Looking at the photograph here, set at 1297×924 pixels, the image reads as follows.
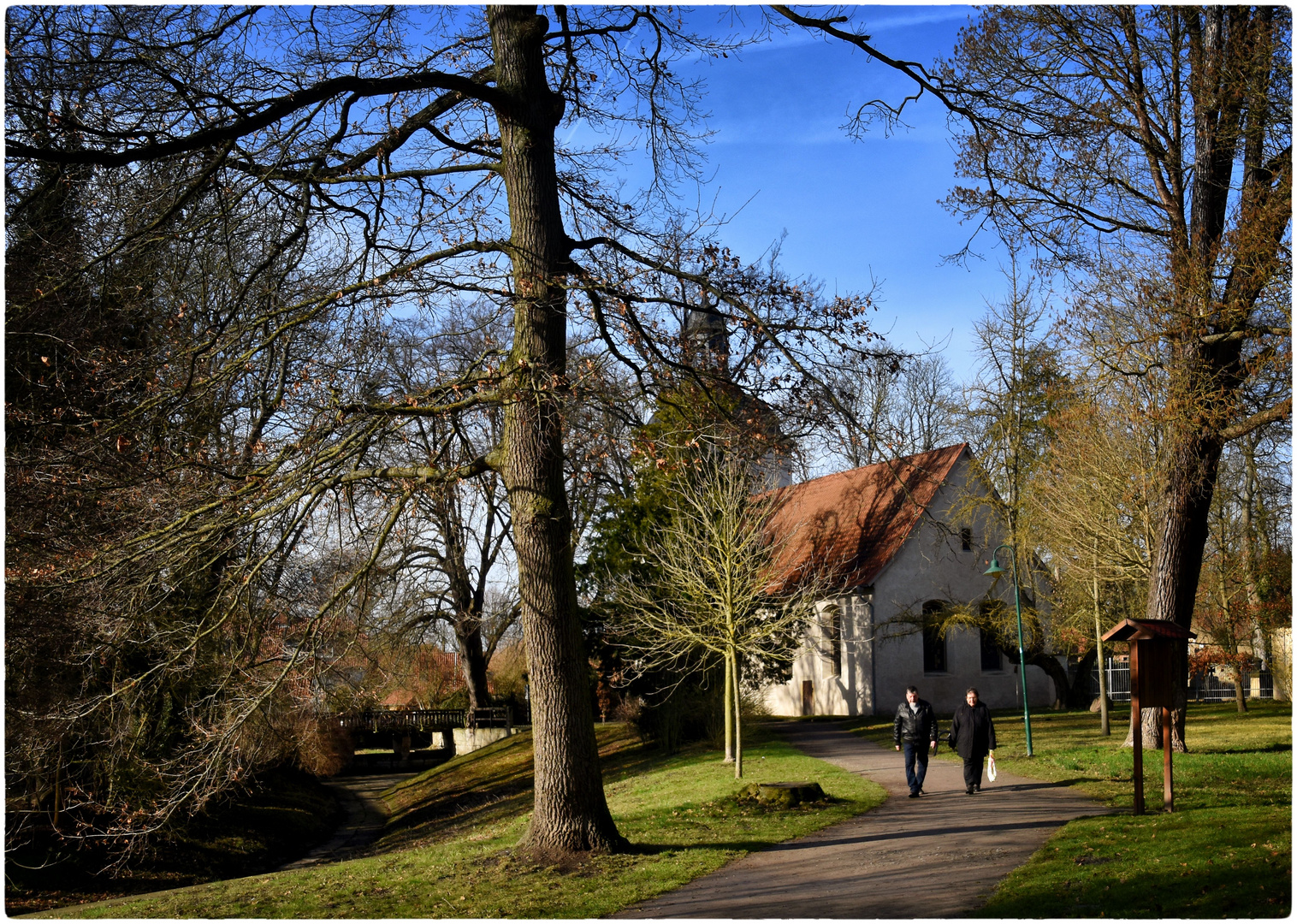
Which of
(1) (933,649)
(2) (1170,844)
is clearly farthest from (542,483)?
(1) (933,649)

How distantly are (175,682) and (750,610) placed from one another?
432 inches

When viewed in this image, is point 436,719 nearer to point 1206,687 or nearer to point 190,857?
point 190,857

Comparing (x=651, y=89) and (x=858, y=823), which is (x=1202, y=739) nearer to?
(x=858, y=823)

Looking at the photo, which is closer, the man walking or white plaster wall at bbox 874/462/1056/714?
the man walking

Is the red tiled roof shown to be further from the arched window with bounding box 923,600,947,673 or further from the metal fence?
the metal fence

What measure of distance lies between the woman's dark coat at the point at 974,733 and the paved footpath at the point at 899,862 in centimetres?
62

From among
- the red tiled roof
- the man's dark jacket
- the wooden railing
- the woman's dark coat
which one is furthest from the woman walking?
the wooden railing

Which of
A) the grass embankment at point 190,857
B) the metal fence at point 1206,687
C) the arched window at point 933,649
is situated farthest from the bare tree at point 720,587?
the metal fence at point 1206,687

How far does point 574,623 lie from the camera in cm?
1143

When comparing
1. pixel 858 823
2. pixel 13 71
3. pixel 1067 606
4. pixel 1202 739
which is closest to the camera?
pixel 13 71

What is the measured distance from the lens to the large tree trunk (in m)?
11.0

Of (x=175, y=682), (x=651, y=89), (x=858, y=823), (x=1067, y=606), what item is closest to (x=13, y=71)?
(x=651, y=89)

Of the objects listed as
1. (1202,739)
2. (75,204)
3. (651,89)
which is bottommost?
(1202,739)

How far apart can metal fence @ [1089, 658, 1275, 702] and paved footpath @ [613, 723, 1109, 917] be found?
26.0m
